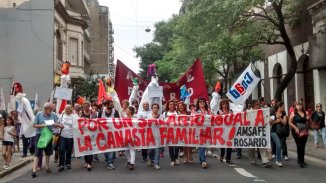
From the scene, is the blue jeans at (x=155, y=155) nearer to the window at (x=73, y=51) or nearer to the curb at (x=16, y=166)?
the curb at (x=16, y=166)

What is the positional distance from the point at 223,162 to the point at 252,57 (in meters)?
15.3

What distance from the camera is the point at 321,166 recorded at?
40.2 feet

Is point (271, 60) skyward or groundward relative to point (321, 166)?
skyward

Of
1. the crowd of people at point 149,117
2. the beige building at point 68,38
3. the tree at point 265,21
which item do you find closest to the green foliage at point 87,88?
the beige building at point 68,38

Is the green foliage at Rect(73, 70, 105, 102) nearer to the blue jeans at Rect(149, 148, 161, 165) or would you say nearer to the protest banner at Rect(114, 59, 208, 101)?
the protest banner at Rect(114, 59, 208, 101)

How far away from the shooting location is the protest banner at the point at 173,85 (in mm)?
15441

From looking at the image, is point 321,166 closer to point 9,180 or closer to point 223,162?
point 223,162

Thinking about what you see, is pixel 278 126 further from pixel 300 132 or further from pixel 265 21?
pixel 265 21

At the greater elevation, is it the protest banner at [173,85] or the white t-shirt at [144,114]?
the protest banner at [173,85]

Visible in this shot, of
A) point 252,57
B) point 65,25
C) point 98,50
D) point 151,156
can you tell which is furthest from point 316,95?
point 98,50

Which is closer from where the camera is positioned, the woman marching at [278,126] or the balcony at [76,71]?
the woman marching at [278,126]

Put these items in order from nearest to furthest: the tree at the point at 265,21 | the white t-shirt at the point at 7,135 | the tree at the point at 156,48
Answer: the white t-shirt at the point at 7,135, the tree at the point at 265,21, the tree at the point at 156,48

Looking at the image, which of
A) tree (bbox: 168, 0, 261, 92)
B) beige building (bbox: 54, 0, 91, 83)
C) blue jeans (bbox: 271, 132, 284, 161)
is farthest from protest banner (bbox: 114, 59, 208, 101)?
beige building (bbox: 54, 0, 91, 83)

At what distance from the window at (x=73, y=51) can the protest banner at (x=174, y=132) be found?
29637 millimetres
